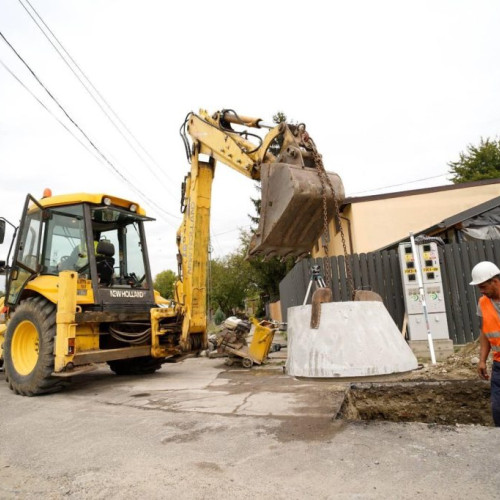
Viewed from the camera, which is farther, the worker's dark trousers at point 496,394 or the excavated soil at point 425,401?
the excavated soil at point 425,401

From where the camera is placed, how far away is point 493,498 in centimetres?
240

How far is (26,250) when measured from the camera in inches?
276

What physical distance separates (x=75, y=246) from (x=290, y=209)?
412 cm

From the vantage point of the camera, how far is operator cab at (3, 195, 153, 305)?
6727 millimetres

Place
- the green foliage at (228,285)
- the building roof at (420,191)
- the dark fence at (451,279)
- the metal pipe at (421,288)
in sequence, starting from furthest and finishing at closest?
→ the green foliage at (228,285) < the building roof at (420,191) < the dark fence at (451,279) < the metal pipe at (421,288)

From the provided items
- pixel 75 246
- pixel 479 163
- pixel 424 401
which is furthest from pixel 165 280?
pixel 424 401

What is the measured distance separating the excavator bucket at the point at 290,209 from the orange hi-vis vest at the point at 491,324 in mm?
1772

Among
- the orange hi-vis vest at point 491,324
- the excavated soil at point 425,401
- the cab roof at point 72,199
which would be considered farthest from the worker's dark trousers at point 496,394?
the cab roof at point 72,199

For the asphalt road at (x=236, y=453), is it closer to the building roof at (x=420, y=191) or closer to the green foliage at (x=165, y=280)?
the building roof at (x=420, y=191)

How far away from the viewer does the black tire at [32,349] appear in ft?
20.0

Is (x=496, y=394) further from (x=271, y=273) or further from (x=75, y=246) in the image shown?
(x=271, y=273)

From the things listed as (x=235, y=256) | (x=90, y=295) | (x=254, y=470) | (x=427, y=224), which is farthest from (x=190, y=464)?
(x=235, y=256)

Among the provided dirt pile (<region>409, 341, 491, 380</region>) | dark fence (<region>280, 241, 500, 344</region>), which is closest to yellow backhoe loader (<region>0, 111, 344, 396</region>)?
dirt pile (<region>409, 341, 491, 380</region>)

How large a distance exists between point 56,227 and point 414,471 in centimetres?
622
